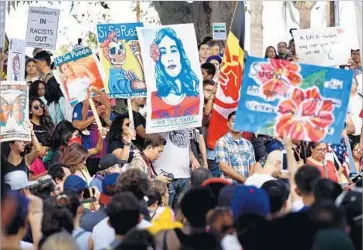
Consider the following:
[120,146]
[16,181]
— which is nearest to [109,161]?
[120,146]

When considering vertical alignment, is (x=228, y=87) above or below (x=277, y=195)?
above

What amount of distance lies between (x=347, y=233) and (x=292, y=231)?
17.8 inches

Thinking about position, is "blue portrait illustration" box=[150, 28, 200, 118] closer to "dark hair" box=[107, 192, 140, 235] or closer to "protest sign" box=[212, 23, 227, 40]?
"dark hair" box=[107, 192, 140, 235]

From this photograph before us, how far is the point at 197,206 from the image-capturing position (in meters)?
A: 8.55

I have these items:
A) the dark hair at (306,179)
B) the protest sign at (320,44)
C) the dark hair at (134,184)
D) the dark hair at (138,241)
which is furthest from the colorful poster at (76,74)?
the dark hair at (138,241)

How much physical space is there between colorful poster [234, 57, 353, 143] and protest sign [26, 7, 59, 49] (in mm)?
5886

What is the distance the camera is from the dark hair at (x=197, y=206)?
844 cm

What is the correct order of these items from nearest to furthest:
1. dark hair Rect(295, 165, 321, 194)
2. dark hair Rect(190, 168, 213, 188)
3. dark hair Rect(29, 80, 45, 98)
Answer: dark hair Rect(295, 165, 321, 194) < dark hair Rect(190, 168, 213, 188) < dark hair Rect(29, 80, 45, 98)

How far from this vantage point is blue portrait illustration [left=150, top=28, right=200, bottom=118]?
1333cm

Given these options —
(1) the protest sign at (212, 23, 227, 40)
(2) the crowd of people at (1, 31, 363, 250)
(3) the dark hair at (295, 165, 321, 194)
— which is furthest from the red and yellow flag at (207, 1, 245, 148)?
(3) the dark hair at (295, 165, 321, 194)

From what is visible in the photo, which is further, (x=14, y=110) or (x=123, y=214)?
(x=14, y=110)

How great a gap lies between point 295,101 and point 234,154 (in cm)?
320

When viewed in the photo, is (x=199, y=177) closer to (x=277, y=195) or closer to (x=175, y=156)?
(x=277, y=195)

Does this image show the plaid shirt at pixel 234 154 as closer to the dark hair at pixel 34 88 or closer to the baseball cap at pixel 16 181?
the dark hair at pixel 34 88
